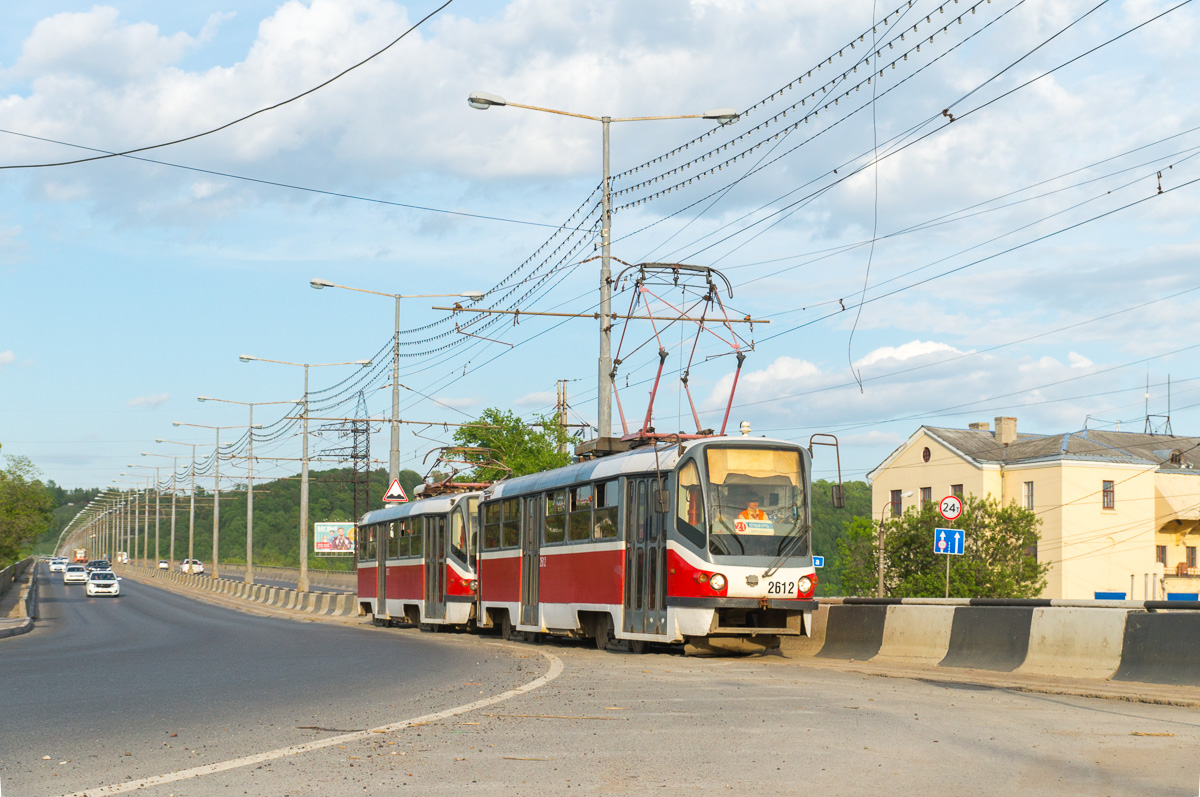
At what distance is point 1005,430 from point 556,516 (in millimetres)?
55164

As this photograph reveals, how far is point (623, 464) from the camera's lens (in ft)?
65.8

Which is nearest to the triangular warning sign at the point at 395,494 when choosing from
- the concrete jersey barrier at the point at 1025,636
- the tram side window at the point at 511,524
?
the tram side window at the point at 511,524

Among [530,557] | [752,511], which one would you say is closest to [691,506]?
[752,511]

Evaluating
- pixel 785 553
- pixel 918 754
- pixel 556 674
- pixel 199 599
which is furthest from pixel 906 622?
pixel 199 599

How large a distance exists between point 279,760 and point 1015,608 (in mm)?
9487

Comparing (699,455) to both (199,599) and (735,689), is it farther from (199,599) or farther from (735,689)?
(199,599)

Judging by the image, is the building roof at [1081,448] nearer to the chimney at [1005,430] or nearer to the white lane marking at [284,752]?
the chimney at [1005,430]

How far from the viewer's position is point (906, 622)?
17109mm

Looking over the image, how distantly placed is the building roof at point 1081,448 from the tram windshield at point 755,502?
5081 cm

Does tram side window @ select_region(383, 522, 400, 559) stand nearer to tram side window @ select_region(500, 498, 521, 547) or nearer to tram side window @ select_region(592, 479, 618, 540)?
tram side window @ select_region(500, 498, 521, 547)

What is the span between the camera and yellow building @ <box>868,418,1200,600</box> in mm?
65500

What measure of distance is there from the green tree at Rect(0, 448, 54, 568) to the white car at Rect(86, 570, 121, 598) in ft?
27.7

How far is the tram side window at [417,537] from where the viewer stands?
3128cm

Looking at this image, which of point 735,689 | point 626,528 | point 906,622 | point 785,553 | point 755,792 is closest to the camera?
point 755,792
